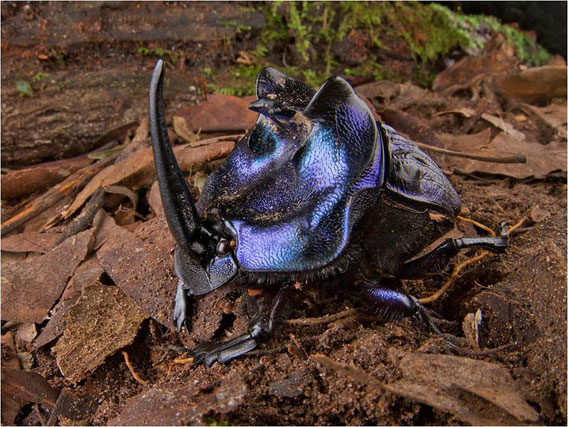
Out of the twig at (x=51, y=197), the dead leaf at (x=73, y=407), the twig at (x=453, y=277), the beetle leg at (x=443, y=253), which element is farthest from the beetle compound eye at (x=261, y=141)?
the twig at (x=51, y=197)

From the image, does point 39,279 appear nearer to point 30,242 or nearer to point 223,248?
point 30,242

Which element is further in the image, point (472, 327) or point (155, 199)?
point (155, 199)

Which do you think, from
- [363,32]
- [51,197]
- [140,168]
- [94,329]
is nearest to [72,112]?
[51,197]

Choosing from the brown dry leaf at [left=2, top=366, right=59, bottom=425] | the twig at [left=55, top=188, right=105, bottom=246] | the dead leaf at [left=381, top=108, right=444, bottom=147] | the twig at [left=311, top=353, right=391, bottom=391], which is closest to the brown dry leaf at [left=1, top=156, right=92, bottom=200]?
the twig at [left=55, top=188, right=105, bottom=246]

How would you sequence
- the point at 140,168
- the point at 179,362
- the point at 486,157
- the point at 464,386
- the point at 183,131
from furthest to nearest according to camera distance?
the point at 183,131 < the point at 486,157 < the point at 140,168 < the point at 179,362 < the point at 464,386

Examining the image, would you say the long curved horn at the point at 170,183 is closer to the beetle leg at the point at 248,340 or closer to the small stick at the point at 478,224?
the beetle leg at the point at 248,340

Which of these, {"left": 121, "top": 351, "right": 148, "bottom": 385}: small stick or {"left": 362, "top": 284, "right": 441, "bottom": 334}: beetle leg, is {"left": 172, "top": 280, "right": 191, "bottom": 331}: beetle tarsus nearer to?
{"left": 121, "top": 351, "right": 148, "bottom": 385}: small stick

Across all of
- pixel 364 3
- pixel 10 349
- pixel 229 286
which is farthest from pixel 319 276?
pixel 364 3

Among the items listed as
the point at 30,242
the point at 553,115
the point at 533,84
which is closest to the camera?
the point at 30,242
